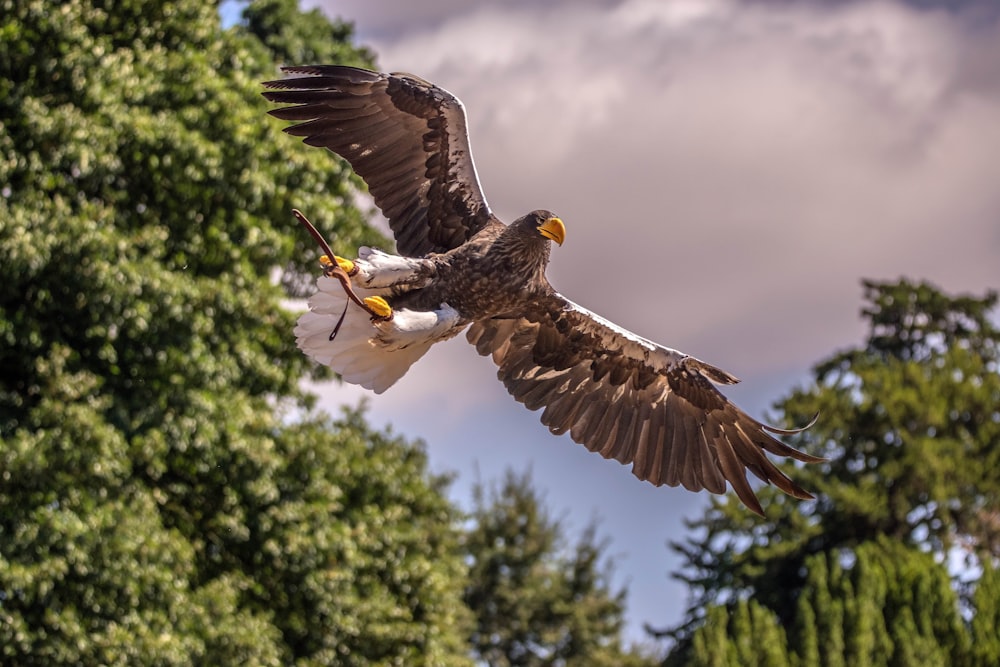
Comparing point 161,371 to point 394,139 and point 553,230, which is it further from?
point 553,230

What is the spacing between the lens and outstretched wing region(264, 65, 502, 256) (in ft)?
25.2

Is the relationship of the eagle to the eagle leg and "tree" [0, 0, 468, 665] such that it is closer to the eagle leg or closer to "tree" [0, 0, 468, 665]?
the eagle leg

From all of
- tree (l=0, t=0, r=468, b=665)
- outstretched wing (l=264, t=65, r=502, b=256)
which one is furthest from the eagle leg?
tree (l=0, t=0, r=468, b=665)

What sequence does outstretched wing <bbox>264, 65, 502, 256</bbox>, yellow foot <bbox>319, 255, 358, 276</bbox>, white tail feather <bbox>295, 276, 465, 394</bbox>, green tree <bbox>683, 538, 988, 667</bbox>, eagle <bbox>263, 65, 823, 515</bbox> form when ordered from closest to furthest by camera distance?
yellow foot <bbox>319, 255, 358, 276</bbox>
white tail feather <bbox>295, 276, 465, 394</bbox>
eagle <bbox>263, 65, 823, 515</bbox>
outstretched wing <bbox>264, 65, 502, 256</bbox>
green tree <bbox>683, 538, 988, 667</bbox>

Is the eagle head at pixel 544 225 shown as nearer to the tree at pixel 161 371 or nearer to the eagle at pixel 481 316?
the eagle at pixel 481 316

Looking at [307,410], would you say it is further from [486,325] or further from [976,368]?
[976,368]

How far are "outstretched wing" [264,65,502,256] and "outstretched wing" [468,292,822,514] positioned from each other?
24.2 inches

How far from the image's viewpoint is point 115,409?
1286 cm

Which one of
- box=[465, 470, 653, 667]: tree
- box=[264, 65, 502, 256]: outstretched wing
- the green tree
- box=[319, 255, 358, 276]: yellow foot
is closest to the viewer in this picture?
box=[319, 255, 358, 276]: yellow foot

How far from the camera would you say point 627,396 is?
8.05 meters

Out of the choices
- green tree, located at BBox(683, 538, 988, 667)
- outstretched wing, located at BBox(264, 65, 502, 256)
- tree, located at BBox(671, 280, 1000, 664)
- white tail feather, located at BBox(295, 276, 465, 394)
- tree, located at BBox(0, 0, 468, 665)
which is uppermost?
tree, located at BBox(671, 280, 1000, 664)

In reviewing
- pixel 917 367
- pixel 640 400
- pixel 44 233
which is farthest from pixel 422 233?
pixel 917 367

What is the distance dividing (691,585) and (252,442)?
17310 mm

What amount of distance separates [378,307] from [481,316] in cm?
79
